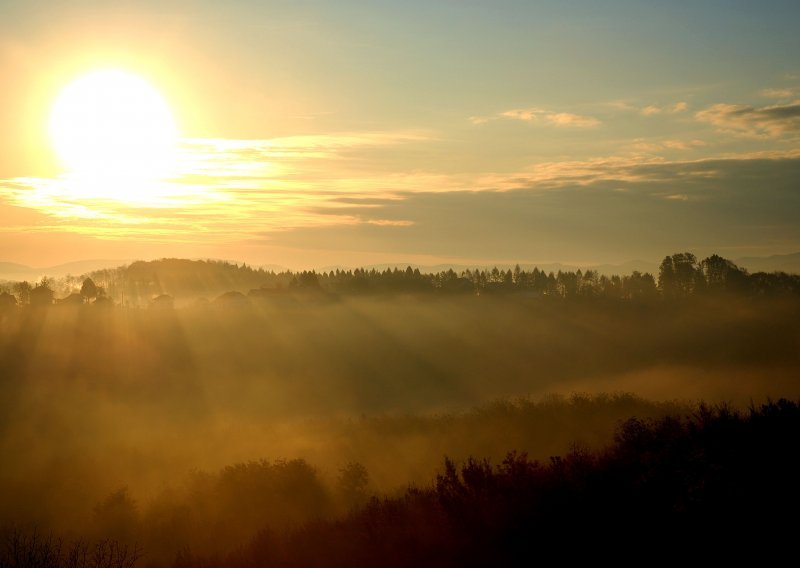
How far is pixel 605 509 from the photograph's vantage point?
19.5 meters

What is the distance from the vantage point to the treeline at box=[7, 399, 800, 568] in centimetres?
1750

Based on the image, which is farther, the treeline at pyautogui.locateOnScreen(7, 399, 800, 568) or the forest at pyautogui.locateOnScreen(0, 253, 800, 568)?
the forest at pyautogui.locateOnScreen(0, 253, 800, 568)

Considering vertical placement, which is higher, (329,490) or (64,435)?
(329,490)

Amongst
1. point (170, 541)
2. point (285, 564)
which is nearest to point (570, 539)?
point (285, 564)

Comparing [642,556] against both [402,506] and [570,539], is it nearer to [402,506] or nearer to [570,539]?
[570,539]

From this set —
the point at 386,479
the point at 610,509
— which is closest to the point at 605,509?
the point at 610,509

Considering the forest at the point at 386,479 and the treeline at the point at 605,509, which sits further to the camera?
the forest at the point at 386,479

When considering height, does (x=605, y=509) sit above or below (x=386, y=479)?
above

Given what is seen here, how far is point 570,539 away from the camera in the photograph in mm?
18859

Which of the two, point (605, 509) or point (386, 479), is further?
point (386, 479)

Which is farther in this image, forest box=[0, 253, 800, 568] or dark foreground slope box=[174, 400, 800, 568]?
forest box=[0, 253, 800, 568]

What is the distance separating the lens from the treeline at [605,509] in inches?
689

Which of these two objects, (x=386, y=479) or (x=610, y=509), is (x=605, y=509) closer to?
(x=610, y=509)

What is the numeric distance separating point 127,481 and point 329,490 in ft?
144
